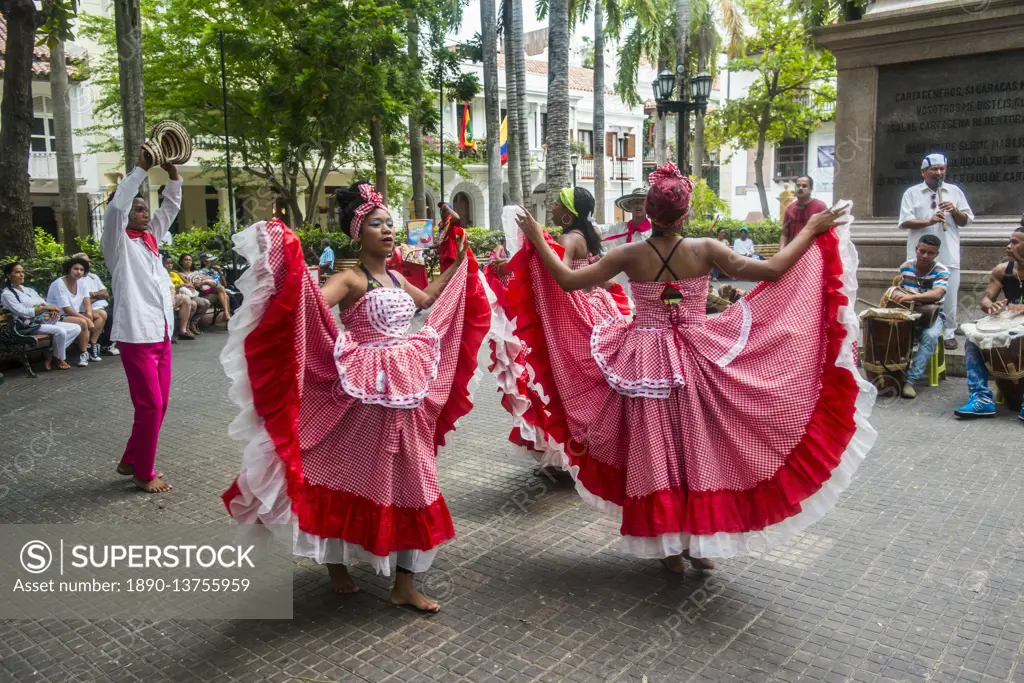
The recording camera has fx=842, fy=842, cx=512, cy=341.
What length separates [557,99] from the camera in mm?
20828

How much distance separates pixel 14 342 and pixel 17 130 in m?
3.39

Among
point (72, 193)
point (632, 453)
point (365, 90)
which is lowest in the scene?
point (632, 453)

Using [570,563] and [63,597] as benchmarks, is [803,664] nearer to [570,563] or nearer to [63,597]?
[570,563]

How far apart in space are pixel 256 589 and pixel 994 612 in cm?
349

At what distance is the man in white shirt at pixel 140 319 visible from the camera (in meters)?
5.65

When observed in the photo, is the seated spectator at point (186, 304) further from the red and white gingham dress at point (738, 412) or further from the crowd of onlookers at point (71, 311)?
the red and white gingham dress at point (738, 412)

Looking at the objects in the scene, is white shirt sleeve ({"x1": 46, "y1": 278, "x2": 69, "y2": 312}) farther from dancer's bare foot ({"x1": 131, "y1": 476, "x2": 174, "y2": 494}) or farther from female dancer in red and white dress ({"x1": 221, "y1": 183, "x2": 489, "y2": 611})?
female dancer in red and white dress ({"x1": 221, "y1": 183, "x2": 489, "y2": 611})

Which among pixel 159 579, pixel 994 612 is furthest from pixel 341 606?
pixel 994 612

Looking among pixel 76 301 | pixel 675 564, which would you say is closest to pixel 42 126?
pixel 76 301

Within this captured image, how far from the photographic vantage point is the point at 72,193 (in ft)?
66.3

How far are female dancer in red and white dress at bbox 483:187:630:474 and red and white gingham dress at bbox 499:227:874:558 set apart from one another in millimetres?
1221

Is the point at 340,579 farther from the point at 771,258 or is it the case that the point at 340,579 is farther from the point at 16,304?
the point at 16,304

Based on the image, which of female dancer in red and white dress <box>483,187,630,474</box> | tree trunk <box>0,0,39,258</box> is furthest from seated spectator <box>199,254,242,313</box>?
female dancer in red and white dress <box>483,187,630,474</box>

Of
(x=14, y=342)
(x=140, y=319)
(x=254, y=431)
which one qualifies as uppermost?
(x=140, y=319)
